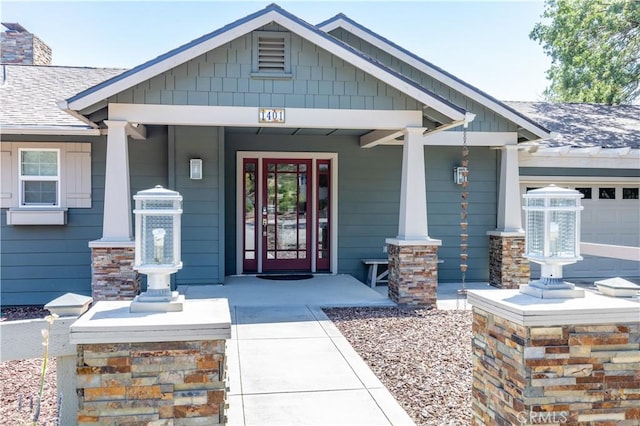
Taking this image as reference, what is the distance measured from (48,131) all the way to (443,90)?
278 inches

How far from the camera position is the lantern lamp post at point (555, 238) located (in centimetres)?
309

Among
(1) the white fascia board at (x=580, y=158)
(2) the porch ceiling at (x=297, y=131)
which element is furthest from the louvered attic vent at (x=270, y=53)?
(1) the white fascia board at (x=580, y=158)

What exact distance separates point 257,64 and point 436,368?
15.8ft

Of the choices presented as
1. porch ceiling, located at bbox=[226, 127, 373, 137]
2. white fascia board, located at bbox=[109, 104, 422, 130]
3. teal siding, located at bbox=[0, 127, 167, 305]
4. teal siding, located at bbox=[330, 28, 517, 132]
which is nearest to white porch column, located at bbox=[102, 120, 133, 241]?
white fascia board, located at bbox=[109, 104, 422, 130]

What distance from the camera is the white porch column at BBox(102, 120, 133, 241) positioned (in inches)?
287

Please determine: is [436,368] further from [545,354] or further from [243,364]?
[545,354]

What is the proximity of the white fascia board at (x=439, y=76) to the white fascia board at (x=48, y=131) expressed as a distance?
4560 mm

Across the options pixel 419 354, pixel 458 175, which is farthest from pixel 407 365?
pixel 458 175

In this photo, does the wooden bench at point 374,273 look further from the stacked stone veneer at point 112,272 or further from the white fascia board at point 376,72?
the stacked stone veneer at point 112,272

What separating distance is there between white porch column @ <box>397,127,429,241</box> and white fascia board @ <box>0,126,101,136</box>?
200 inches

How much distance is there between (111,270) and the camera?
7273 millimetres

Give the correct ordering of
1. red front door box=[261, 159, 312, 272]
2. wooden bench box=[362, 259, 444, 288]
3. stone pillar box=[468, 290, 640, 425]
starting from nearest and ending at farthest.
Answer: stone pillar box=[468, 290, 640, 425]
wooden bench box=[362, 259, 444, 288]
red front door box=[261, 159, 312, 272]

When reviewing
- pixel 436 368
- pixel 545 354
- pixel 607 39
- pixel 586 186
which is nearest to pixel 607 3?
pixel 607 39

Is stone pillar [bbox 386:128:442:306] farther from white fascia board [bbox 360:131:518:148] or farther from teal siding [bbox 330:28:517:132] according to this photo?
teal siding [bbox 330:28:517:132]
